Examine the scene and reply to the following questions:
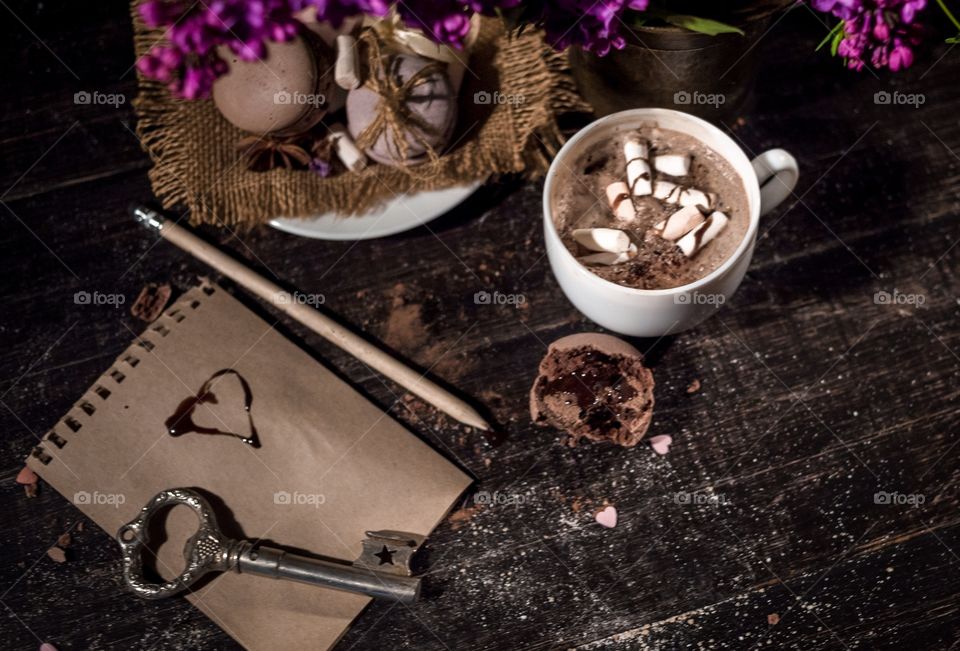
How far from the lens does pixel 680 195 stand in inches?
37.1

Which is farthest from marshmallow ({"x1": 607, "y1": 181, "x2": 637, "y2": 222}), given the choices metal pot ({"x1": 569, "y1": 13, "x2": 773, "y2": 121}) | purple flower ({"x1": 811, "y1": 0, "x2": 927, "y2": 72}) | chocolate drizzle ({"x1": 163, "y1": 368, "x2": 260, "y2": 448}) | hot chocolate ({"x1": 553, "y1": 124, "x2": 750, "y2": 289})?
chocolate drizzle ({"x1": 163, "y1": 368, "x2": 260, "y2": 448})

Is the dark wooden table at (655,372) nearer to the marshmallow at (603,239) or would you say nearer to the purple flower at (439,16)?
the marshmallow at (603,239)

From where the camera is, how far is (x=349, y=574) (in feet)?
3.21

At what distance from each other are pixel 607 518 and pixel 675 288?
1.04 ft

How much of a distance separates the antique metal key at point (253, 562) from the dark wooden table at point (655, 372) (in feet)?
0.17

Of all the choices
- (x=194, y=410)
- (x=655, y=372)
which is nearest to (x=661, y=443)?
(x=655, y=372)

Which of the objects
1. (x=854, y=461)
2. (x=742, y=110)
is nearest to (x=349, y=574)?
(x=854, y=461)

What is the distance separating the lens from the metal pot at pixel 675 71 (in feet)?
2.92

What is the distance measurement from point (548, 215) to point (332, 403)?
36cm

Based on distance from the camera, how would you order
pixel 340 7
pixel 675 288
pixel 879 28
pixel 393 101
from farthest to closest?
pixel 393 101 < pixel 675 288 < pixel 879 28 < pixel 340 7

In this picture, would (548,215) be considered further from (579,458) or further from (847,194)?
(847,194)

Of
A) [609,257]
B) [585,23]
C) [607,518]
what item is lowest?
[607,518]

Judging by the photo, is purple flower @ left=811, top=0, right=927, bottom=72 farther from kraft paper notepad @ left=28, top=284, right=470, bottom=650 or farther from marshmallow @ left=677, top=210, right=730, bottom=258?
kraft paper notepad @ left=28, top=284, right=470, bottom=650

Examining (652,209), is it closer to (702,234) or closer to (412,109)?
(702,234)
